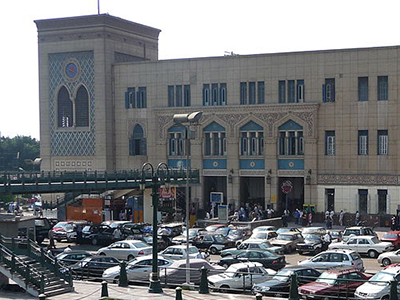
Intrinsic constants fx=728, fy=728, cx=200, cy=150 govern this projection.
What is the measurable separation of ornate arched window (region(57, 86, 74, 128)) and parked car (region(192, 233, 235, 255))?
32122mm

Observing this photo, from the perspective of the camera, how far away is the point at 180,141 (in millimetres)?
69312

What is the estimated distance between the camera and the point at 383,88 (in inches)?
2391

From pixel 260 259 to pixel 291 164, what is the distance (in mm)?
28512

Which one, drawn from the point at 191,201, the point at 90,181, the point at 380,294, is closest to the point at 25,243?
the point at 380,294

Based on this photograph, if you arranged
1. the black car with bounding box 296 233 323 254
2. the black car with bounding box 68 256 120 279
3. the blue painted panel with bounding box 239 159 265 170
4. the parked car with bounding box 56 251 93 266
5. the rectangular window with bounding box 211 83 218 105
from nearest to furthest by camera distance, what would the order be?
the black car with bounding box 68 256 120 279 < the parked car with bounding box 56 251 93 266 < the black car with bounding box 296 233 323 254 < the blue painted panel with bounding box 239 159 265 170 < the rectangular window with bounding box 211 83 218 105

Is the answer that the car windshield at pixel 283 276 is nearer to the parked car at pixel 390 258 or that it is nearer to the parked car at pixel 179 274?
the parked car at pixel 179 274

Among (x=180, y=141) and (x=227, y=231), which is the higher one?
(x=180, y=141)

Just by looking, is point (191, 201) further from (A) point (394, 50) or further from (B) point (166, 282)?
(B) point (166, 282)

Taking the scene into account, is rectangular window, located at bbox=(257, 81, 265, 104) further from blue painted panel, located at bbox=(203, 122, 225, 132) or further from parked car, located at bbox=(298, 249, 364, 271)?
parked car, located at bbox=(298, 249, 364, 271)

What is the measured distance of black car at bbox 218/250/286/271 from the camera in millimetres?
36156

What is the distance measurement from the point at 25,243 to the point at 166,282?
6.37 meters

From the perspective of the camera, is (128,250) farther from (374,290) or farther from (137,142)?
(137,142)

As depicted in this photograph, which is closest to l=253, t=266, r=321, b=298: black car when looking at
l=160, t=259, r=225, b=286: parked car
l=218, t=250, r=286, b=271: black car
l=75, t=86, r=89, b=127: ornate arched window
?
l=160, t=259, r=225, b=286: parked car

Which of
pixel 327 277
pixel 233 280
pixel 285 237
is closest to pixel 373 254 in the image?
pixel 285 237
